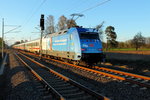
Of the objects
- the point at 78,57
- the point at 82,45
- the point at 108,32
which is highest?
the point at 108,32

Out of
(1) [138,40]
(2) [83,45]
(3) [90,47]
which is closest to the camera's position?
(2) [83,45]

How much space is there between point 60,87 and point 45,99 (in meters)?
1.94

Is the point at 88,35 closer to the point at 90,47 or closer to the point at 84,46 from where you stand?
the point at 90,47

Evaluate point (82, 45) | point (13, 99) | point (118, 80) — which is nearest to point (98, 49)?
point (82, 45)

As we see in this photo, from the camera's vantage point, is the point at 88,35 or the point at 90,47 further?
the point at 88,35

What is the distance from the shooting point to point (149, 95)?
6930mm

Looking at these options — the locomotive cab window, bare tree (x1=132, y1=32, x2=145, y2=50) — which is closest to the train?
the locomotive cab window

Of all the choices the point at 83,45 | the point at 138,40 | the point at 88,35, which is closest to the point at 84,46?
the point at 83,45

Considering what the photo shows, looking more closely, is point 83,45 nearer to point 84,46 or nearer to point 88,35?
point 84,46

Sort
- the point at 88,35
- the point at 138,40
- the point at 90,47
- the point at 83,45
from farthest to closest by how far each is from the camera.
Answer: the point at 138,40 < the point at 88,35 < the point at 90,47 < the point at 83,45

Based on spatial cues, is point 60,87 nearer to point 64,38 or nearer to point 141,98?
point 141,98

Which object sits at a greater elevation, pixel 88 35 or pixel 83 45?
pixel 88 35

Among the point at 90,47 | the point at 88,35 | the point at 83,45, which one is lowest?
the point at 90,47

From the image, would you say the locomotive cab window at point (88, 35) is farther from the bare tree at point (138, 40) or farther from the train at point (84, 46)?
the bare tree at point (138, 40)
